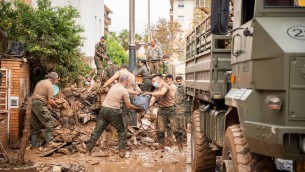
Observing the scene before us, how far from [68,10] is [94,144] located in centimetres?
458

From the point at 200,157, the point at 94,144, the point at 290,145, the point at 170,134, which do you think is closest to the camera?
the point at 290,145

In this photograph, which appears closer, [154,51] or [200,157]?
[200,157]

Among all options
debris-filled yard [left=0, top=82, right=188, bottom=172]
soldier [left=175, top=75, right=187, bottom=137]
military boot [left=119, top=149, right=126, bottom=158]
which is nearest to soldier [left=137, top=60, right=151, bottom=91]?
debris-filled yard [left=0, top=82, right=188, bottom=172]

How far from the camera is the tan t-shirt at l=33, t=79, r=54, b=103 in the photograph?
12.3 m

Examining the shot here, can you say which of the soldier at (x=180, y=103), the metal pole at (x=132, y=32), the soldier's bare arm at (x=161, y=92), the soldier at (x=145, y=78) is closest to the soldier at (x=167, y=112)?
the soldier's bare arm at (x=161, y=92)

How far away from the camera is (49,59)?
46.7 feet

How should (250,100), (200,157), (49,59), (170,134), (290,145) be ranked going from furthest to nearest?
(49,59) < (170,134) < (200,157) < (250,100) < (290,145)

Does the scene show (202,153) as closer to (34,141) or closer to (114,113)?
(114,113)

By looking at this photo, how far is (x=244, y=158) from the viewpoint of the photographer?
4.77 m

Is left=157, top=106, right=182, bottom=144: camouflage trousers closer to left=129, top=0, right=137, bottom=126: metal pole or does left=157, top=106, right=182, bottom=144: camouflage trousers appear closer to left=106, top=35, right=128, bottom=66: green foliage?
left=129, top=0, right=137, bottom=126: metal pole

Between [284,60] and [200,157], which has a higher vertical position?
[284,60]

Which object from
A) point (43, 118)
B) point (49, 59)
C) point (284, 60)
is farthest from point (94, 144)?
point (284, 60)

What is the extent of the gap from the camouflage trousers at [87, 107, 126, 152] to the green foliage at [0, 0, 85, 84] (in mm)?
2865

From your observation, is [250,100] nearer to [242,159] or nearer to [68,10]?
[242,159]
